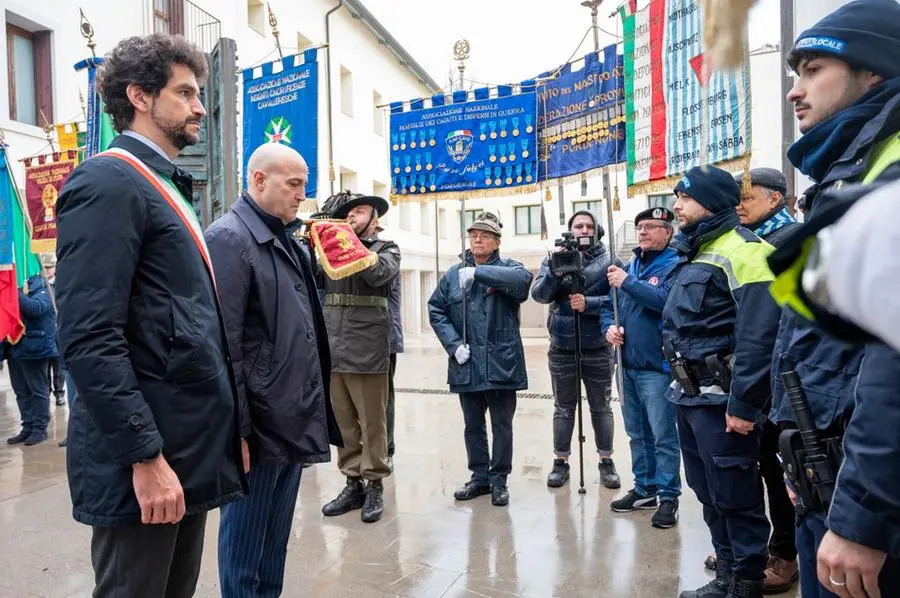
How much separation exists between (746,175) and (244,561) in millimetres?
3104

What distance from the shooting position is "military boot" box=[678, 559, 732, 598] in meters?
2.76

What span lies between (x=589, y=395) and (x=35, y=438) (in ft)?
19.3

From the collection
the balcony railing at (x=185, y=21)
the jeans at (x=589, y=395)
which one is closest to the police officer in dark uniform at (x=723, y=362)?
the jeans at (x=589, y=395)

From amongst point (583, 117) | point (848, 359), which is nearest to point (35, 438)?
point (583, 117)

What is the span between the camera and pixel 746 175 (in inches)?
128

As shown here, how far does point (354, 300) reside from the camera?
13.4 feet

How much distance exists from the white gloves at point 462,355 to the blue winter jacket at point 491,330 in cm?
3

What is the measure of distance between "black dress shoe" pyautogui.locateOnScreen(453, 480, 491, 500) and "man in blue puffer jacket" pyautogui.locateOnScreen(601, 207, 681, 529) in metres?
0.94

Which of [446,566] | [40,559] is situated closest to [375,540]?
[446,566]

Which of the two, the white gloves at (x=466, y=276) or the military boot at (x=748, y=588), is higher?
the white gloves at (x=466, y=276)

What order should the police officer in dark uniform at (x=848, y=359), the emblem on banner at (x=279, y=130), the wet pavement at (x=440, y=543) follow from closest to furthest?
the police officer in dark uniform at (x=848, y=359) → the wet pavement at (x=440, y=543) → the emblem on banner at (x=279, y=130)

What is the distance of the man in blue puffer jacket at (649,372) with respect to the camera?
151 inches

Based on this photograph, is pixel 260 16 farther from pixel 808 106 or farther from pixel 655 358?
pixel 808 106

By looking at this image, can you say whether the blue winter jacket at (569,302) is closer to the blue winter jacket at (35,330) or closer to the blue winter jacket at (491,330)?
the blue winter jacket at (491,330)
